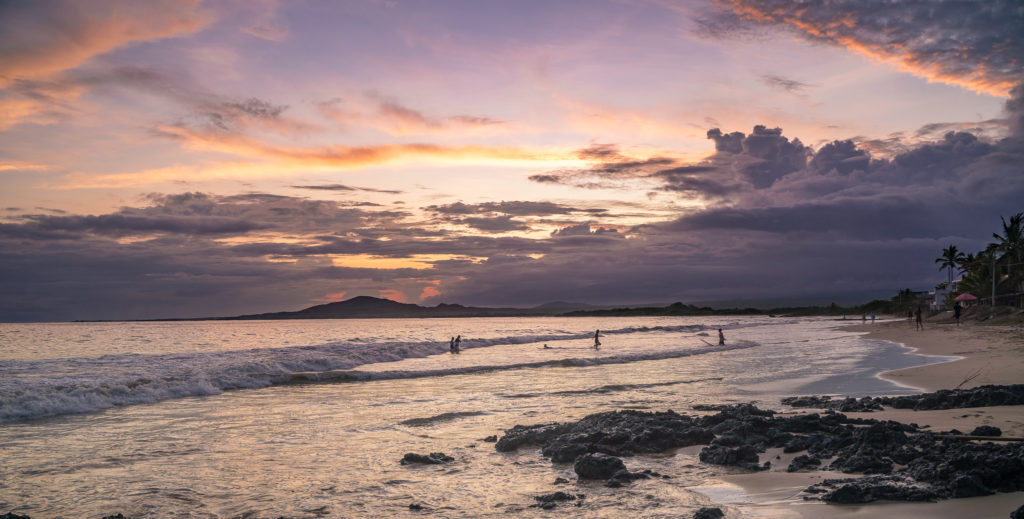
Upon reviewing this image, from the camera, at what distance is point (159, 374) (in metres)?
27.5

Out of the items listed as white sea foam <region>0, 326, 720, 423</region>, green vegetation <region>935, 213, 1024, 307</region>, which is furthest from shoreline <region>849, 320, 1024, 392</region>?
green vegetation <region>935, 213, 1024, 307</region>

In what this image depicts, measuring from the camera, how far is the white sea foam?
18.5 meters

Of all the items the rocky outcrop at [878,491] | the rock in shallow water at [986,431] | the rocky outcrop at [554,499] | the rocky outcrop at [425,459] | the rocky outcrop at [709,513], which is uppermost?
the rock in shallow water at [986,431]

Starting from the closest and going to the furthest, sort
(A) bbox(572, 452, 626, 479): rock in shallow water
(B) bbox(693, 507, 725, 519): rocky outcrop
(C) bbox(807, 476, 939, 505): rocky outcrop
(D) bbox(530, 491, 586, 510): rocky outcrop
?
(B) bbox(693, 507, 725, 519): rocky outcrop
(C) bbox(807, 476, 939, 505): rocky outcrop
(D) bbox(530, 491, 586, 510): rocky outcrop
(A) bbox(572, 452, 626, 479): rock in shallow water

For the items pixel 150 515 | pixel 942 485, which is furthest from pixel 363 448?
pixel 942 485

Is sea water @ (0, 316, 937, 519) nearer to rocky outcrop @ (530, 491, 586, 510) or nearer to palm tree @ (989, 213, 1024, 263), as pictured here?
rocky outcrop @ (530, 491, 586, 510)

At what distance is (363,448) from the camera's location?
1181 centimetres

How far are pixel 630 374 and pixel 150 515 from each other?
2141 cm

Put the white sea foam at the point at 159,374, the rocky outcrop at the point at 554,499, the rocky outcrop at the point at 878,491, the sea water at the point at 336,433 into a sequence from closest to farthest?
the rocky outcrop at the point at 878,491 < the rocky outcrop at the point at 554,499 < the sea water at the point at 336,433 < the white sea foam at the point at 159,374

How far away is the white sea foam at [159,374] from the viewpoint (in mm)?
18469

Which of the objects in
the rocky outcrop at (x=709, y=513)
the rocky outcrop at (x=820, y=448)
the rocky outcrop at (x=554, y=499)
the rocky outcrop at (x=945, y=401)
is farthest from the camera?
the rocky outcrop at (x=945, y=401)

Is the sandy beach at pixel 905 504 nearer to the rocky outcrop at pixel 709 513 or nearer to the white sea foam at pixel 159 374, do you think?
the rocky outcrop at pixel 709 513

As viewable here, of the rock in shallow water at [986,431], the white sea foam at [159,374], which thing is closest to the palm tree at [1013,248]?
the white sea foam at [159,374]

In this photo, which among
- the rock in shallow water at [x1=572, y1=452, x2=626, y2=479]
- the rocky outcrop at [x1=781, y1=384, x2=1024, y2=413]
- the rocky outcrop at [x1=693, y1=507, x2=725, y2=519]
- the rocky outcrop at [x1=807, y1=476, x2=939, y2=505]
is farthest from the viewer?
the rocky outcrop at [x1=781, y1=384, x2=1024, y2=413]
